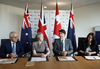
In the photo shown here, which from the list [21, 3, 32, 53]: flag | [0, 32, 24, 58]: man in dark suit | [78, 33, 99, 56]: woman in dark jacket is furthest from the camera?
[21, 3, 32, 53]: flag

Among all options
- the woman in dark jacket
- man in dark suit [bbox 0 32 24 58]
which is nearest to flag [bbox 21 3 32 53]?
man in dark suit [bbox 0 32 24 58]

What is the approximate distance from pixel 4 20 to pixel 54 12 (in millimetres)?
2437

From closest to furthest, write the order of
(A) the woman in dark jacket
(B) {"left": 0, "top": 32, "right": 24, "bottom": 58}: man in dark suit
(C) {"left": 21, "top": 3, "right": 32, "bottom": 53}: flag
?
(B) {"left": 0, "top": 32, "right": 24, "bottom": 58}: man in dark suit → (A) the woman in dark jacket → (C) {"left": 21, "top": 3, "right": 32, "bottom": 53}: flag

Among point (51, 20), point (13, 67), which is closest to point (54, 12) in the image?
point (51, 20)

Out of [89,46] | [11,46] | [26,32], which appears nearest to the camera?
[11,46]

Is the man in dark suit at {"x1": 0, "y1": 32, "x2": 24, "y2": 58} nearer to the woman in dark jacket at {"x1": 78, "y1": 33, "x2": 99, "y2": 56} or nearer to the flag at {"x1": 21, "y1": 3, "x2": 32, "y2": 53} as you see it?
the flag at {"x1": 21, "y1": 3, "x2": 32, "y2": 53}

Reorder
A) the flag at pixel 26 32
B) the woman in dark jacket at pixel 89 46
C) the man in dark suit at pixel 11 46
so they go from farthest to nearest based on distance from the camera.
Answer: the flag at pixel 26 32 → the woman in dark jacket at pixel 89 46 → the man in dark suit at pixel 11 46

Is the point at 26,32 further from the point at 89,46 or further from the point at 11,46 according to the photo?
the point at 89,46

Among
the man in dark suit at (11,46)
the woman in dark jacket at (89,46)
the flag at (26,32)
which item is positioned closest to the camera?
the man in dark suit at (11,46)

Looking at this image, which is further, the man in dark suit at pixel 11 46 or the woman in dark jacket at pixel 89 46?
the woman in dark jacket at pixel 89 46

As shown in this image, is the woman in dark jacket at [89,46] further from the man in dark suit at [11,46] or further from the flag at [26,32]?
the flag at [26,32]

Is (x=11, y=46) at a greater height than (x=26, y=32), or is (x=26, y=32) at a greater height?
(x=26, y=32)

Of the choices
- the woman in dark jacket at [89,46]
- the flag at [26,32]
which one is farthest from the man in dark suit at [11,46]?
the woman in dark jacket at [89,46]

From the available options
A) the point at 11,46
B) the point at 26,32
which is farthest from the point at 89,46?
the point at 26,32
